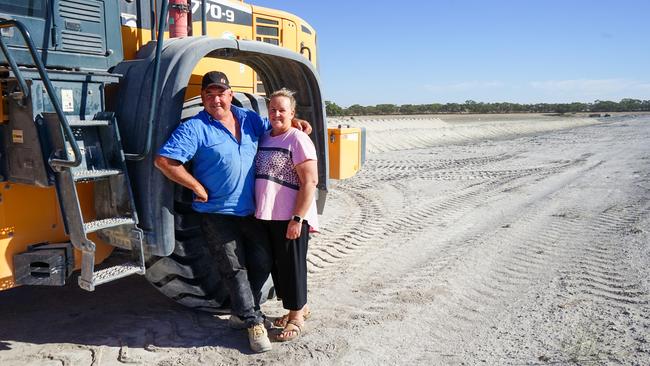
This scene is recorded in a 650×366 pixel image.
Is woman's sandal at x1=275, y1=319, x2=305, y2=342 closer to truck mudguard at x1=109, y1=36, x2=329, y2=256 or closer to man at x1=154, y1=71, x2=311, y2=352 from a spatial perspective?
man at x1=154, y1=71, x2=311, y2=352

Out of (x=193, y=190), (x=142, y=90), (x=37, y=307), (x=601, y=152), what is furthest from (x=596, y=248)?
(x=601, y=152)

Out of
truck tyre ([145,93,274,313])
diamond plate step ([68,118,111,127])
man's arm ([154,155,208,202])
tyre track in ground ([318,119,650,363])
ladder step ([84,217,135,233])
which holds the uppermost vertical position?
diamond plate step ([68,118,111,127])

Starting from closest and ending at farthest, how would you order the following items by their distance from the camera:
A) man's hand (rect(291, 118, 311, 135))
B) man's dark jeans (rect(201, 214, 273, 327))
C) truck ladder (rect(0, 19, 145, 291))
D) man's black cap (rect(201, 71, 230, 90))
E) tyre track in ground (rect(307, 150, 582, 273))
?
1. truck ladder (rect(0, 19, 145, 291))
2. man's black cap (rect(201, 71, 230, 90))
3. man's dark jeans (rect(201, 214, 273, 327))
4. man's hand (rect(291, 118, 311, 135))
5. tyre track in ground (rect(307, 150, 582, 273))

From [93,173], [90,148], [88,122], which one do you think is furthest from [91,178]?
[88,122]

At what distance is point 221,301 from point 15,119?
166 centimetres

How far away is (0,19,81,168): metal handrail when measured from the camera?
8.98ft

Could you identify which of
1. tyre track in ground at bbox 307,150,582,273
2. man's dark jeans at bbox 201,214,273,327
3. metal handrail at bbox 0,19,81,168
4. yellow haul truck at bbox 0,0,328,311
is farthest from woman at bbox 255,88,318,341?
tyre track in ground at bbox 307,150,582,273

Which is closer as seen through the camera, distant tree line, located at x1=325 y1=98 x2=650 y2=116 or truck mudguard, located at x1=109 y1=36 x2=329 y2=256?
truck mudguard, located at x1=109 y1=36 x2=329 y2=256

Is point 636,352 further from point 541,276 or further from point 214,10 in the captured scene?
point 214,10

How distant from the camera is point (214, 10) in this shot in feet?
15.6

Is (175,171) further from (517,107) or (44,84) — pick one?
(517,107)

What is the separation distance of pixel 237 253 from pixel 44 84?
4.67 ft

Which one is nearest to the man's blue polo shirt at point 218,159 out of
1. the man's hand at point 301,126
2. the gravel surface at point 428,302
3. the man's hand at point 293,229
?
the man's hand at point 293,229

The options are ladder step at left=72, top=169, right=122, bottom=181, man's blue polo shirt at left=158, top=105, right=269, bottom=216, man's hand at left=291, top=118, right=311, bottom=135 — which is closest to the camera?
ladder step at left=72, top=169, right=122, bottom=181
